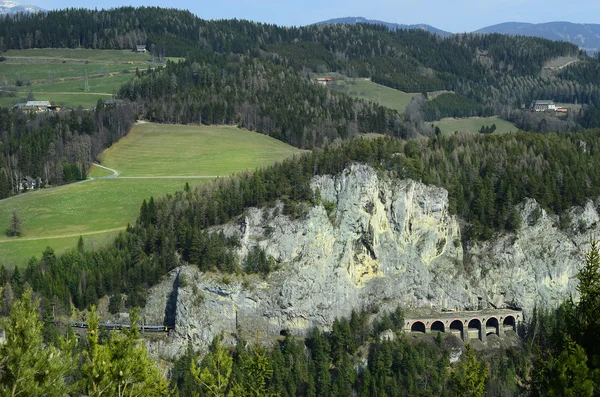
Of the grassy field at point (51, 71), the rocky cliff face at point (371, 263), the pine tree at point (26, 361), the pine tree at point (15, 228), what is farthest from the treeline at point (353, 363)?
the grassy field at point (51, 71)

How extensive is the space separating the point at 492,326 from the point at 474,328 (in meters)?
2.62

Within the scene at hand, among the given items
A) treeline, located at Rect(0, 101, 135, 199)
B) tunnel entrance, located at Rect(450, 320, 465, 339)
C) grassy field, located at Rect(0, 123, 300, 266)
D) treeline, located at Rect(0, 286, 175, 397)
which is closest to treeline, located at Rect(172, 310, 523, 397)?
tunnel entrance, located at Rect(450, 320, 465, 339)

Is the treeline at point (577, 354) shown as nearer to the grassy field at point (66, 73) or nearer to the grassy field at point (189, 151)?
the grassy field at point (189, 151)

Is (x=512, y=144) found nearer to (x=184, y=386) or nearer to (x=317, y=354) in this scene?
(x=317, y=354)

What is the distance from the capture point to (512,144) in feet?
372

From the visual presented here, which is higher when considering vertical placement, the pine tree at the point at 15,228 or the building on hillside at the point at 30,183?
the building on hillside at the point at 30,183

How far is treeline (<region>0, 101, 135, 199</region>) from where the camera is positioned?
113m

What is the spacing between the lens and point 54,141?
120062mm

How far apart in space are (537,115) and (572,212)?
97.5 m

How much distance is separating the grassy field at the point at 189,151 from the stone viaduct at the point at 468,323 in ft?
120

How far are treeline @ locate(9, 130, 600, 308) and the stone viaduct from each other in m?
11.0

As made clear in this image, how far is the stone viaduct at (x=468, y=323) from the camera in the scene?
310 ft

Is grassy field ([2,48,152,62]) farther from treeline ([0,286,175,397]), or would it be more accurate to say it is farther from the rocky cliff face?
treeline ([0,286,175,397])

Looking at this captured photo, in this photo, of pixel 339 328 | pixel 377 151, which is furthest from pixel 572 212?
pixel 339 328
